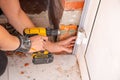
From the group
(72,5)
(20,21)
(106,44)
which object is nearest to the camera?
(106,44)

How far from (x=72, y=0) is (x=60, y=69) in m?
0.45

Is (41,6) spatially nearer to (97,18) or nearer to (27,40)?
(27,40)

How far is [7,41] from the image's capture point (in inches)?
42.6

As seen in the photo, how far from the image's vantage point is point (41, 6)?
170 centimetres

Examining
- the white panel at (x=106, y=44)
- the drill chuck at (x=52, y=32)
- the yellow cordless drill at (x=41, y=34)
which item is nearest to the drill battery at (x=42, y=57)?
the yellow cordless drill at (x=41, y=34)

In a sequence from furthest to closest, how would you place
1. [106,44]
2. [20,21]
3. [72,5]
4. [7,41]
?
[20,21], [72,5], [7,41], [106,44]

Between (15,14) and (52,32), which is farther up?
(15,14)

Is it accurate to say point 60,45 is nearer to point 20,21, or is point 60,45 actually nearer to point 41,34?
point 41,34

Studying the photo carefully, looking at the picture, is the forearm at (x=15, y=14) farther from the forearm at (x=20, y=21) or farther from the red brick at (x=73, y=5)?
the red brick at (x=73, y=5)

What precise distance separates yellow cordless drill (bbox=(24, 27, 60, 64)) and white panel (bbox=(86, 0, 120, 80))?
0.93 feet

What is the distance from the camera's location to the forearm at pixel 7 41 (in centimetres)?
105

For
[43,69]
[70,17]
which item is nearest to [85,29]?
[70,17]

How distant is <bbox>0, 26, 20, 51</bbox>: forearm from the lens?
3.45 ft

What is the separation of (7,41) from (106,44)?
48cm
